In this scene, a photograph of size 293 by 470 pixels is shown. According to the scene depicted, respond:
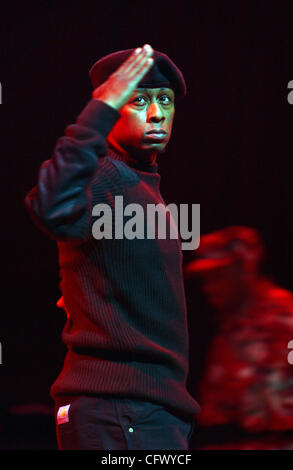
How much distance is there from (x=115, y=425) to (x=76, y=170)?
0.45 m

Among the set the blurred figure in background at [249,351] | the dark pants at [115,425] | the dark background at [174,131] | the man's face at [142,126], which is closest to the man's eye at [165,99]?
the man's face at [142,126]

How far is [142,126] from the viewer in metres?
1.51

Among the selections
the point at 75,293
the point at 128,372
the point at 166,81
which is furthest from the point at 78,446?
the point at 166,81

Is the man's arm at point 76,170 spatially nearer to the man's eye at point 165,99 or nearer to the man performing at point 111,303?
the man performing at point 111,303

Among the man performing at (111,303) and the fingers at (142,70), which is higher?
the fingers at (142,70)

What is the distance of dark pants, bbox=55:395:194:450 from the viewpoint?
133 centimetres

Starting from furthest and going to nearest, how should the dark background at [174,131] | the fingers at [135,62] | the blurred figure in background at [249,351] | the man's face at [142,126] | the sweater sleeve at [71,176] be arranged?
the dark background at [174,131]
the blurred figure in background at [249,351]
the man's face at [142,126]
the fingers at [135,62]
the sweater sleeve at [71,176]

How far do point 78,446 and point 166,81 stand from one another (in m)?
0.73

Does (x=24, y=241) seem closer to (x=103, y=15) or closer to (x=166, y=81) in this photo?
(x=103, y=15)

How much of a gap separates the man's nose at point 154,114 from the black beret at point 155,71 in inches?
1.9

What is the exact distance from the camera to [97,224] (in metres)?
1.35

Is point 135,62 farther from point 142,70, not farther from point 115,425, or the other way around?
point 115,425

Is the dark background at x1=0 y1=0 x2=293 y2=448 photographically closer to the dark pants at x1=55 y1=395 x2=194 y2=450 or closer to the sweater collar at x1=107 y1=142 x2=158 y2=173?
the sweater collar at x1=107 y1=142 x2=158 y2=173

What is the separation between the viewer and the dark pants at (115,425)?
4.36 feet
